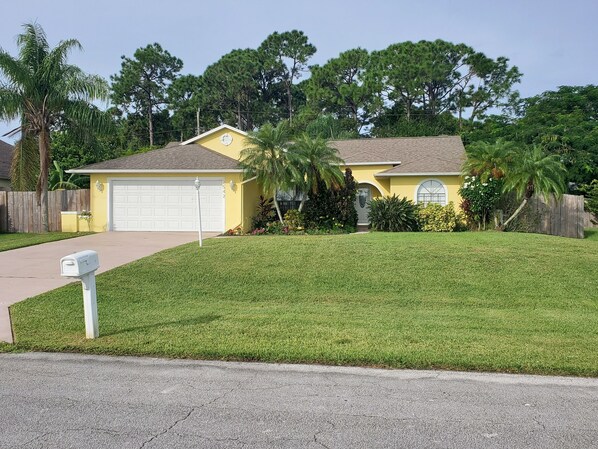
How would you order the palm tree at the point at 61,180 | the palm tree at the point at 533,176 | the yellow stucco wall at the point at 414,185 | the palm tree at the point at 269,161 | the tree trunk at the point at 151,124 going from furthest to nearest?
the tree trunk at the point at 151,124, the palm tree at the point at 61,180, the yellow stucco wall at the point at 414,185, the palm tree at the point at 269,161, the palm tree at the point at 533,176

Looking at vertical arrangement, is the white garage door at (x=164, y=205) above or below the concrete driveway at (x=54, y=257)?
above

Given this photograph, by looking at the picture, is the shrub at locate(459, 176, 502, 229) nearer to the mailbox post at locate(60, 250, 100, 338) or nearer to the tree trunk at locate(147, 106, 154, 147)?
the mailbox post at locate(60, 250, 100, 338)

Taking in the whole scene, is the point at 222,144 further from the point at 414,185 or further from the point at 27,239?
the point at 27,239

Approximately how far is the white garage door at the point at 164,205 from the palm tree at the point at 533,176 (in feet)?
34.6

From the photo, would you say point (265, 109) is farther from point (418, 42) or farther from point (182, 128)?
point (418, 42)

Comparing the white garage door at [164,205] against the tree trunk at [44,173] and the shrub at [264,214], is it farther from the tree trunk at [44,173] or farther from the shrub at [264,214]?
the tree trunk at [44,173]

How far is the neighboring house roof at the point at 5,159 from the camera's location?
88.9 ft

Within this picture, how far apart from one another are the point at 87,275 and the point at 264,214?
13882mm

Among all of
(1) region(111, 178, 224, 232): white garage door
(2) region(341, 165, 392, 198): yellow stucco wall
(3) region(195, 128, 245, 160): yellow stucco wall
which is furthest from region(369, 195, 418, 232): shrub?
(3) region(195, 128, 245, 160): yellow stucco wall

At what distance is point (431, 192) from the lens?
21203 mm

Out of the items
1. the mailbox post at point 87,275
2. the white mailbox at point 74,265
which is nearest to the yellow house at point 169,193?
the mailbox post at point 87,275

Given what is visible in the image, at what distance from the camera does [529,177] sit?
1800cm

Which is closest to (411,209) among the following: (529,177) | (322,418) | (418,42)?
(529,177)

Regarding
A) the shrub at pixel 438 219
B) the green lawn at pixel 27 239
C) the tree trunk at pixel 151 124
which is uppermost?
the tree trunk at pixel 151 124
